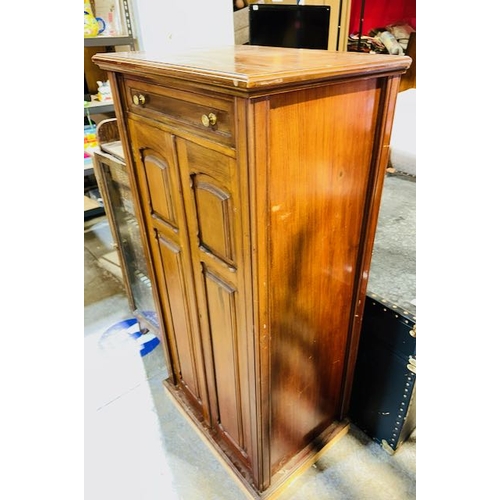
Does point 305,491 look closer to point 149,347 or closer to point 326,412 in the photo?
point 326,412

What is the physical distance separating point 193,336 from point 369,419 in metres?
0.81

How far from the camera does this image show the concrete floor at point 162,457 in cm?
137

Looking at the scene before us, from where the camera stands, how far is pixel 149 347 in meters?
2.01

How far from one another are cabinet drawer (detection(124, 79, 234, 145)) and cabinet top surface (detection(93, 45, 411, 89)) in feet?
0.16

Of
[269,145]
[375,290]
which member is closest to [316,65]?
[269,145]

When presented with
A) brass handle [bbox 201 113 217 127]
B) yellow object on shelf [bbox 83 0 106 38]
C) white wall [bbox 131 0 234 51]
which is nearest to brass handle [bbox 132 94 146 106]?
brass handle [bbox 201 113 217 127]

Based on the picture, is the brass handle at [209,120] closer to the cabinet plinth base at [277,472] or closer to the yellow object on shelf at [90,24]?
the cabinet plinth base at [277,472]

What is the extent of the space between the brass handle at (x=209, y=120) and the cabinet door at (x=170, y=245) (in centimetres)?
19

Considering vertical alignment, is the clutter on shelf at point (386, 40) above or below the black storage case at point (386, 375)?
above

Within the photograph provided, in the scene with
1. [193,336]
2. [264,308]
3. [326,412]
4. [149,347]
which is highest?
[264,308]

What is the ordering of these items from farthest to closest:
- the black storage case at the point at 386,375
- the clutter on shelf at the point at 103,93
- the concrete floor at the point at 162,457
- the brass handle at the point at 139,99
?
1. the clutter on shelf at the point at 103,93
2. the concrete floor at the point at 162,457
3. the black storage case at the point at 386,375
4. the brass handle at the point at 139,99

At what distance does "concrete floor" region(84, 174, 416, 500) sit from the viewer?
137 centimetres

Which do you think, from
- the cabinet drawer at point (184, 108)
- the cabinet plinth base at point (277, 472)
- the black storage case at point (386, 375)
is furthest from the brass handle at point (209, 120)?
the cabinet plinth base at point (277, 472)

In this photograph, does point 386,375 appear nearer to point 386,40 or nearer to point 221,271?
point 221,271
